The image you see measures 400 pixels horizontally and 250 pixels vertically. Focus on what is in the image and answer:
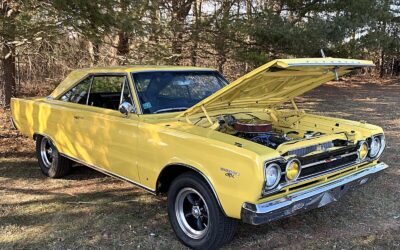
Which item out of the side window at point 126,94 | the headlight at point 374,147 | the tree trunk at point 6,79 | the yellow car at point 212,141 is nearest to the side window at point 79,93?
the yellow car at point 212,141

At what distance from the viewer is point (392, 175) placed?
589cm

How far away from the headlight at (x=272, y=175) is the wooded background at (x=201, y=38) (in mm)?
4869

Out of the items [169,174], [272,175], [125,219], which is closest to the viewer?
[272,175]

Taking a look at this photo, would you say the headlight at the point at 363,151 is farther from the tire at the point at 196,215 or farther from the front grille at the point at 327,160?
the tire at the point at 196,215

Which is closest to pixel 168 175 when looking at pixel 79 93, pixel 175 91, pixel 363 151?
pixel 175 91

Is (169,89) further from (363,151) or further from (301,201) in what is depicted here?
(363,151)

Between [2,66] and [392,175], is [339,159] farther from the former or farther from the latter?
[2,66]

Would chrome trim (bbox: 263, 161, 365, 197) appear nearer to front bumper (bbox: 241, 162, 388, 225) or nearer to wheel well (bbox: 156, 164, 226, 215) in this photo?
front bumper (bbox: 241, 162, 388, 225)

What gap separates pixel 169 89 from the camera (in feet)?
15.2

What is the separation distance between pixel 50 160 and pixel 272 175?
3.82m

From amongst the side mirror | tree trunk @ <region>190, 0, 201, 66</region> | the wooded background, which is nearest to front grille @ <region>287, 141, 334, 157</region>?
the side mirror

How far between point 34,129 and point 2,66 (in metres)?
4.89

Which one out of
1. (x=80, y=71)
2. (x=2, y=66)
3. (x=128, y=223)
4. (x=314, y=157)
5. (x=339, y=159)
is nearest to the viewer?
(x=314, y=157)

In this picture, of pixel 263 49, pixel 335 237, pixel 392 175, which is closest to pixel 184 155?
pixel 335 237
